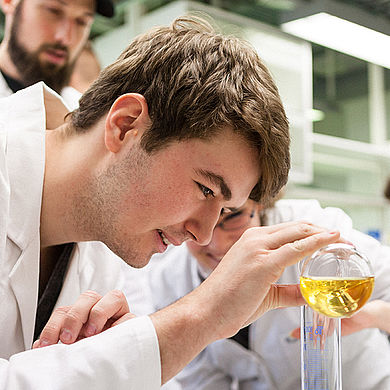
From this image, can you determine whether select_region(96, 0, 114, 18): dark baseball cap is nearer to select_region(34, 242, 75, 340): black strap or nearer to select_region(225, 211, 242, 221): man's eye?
select_region(225, 211, 242, 221): man's eye

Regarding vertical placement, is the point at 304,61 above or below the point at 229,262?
above

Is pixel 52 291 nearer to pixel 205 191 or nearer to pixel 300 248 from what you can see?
pixel 205 191

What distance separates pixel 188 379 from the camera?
189 cm

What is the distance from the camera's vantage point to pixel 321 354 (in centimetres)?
92

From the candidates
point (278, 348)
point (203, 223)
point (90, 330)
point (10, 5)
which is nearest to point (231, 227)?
point (278, 348)

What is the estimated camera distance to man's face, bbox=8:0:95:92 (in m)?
2.31

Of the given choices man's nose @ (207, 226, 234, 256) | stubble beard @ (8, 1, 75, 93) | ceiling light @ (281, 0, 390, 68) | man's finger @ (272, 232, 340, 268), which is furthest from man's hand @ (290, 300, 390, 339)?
ceiling light @ (281, 0, 390, 68)

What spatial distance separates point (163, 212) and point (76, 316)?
10.9 inches

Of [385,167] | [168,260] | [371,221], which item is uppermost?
[168,260]

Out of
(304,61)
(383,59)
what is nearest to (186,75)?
(383,59)

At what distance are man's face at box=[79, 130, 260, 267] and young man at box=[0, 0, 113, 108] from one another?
44.7 inches

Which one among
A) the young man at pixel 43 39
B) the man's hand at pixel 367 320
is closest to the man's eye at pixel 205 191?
the man's hand at pixel 367 320

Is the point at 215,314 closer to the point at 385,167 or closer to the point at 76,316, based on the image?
the point at 76,316

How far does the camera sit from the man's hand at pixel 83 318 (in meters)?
1.00
